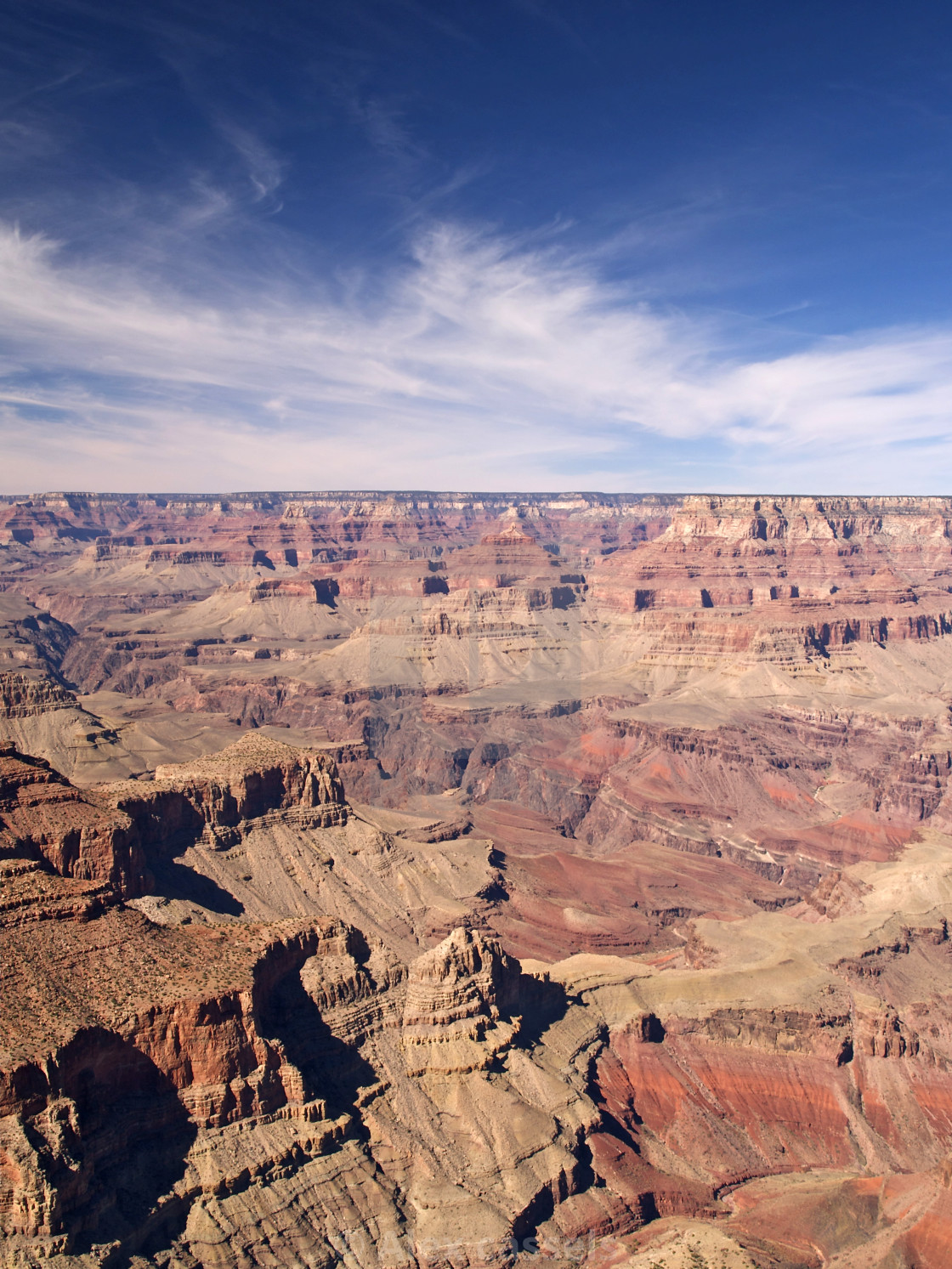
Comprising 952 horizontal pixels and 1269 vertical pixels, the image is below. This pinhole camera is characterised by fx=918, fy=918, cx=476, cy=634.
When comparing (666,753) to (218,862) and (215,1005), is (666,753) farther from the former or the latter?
(215,1005)

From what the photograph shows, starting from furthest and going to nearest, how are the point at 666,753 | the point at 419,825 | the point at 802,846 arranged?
1. the point at 666,753
2. the point at 802,846
3. the point at 419,825

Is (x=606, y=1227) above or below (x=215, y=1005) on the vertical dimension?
below

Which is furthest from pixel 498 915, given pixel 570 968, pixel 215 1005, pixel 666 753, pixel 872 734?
pixel 872 734

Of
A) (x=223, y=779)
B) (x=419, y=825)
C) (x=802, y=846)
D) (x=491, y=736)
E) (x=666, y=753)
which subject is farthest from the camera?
(x=491, y=736)

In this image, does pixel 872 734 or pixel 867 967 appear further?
pixel 872 734

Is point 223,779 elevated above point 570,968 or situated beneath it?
elevated above

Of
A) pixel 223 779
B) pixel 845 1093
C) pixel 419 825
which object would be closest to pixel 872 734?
pixel 419 825

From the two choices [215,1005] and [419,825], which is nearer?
[215,1005]

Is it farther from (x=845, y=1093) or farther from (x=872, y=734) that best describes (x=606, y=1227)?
(x=872, y=734)

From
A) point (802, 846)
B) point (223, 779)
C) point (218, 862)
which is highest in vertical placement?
point (223, 779)
